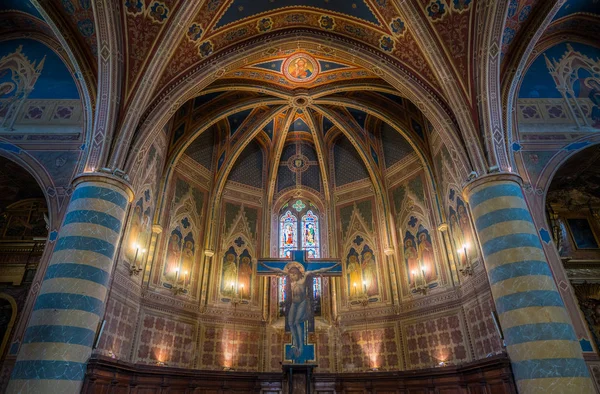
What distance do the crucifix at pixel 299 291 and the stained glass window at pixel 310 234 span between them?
2815 millimetres

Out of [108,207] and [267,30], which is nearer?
[108,207]

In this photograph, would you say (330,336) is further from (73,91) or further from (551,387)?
(73,91)

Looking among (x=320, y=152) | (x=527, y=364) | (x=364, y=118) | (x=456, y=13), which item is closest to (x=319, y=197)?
(x=320, y=152)

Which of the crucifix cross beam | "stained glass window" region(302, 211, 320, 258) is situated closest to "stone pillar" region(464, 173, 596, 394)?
the crucifix cross beam

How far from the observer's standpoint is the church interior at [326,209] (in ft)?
31.3

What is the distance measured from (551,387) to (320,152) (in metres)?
13.1

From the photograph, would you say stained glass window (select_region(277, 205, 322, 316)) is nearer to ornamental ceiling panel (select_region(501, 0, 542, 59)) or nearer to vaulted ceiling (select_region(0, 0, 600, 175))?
vaulted ceiling (select_region(0, 0, 600, 175))

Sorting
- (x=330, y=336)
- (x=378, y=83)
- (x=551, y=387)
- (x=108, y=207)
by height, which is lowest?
(x=551, y=387)

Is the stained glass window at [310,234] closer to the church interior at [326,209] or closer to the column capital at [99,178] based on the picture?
the church interior at [326,209]

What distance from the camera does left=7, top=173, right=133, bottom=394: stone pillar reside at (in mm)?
8227

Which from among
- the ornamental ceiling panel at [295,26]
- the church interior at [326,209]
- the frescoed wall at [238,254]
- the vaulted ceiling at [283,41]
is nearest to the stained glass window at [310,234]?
the church interior at [326,209]

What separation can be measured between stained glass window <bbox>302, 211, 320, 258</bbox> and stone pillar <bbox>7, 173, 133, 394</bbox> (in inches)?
366

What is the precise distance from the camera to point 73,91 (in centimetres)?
1334

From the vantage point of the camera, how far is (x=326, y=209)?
60.6 ft
